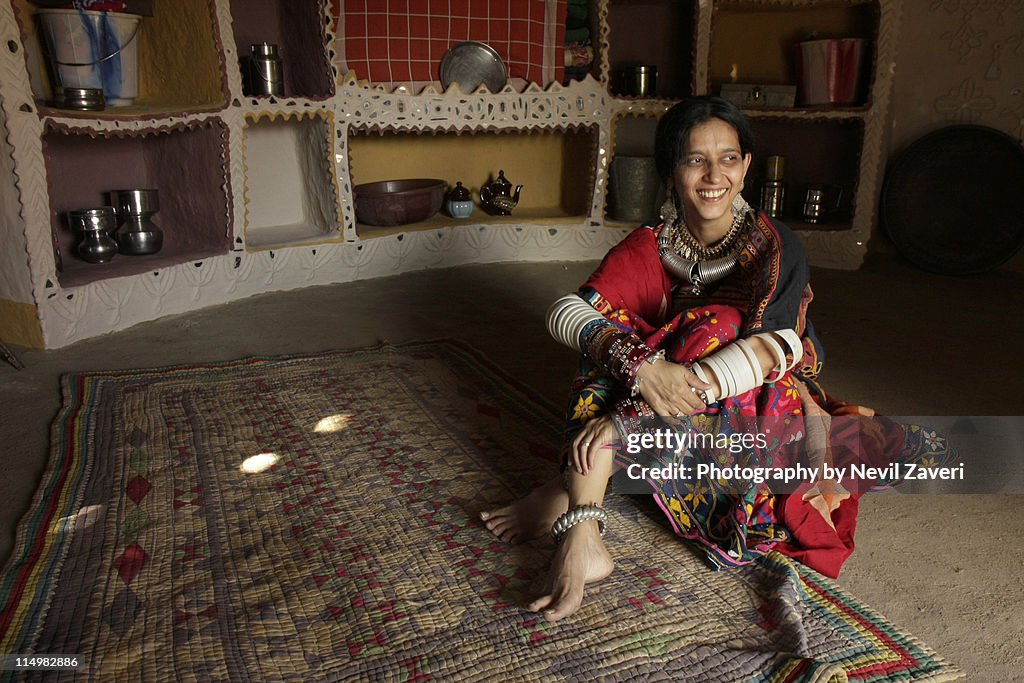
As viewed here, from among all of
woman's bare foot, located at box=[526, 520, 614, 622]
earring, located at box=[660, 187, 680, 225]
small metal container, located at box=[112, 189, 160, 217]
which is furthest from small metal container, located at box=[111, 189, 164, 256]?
woman's bare foot, located at box=[526, 520, 614, 622]

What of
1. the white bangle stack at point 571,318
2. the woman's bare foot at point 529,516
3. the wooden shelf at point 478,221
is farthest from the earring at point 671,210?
the wooden shelf at point 478,221

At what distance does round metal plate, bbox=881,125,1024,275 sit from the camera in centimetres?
353

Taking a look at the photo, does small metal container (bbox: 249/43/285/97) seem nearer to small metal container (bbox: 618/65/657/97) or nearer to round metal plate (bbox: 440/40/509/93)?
round metal plate (bbox: 440/40/509/93)

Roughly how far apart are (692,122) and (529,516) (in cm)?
83

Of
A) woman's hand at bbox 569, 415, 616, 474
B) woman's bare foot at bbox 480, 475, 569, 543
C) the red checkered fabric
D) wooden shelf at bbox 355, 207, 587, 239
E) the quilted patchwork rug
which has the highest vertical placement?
the red checkered fabric

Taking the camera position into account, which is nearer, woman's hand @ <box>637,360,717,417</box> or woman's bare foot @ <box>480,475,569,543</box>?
woman's hand @ <box>637,360,717,417</box>

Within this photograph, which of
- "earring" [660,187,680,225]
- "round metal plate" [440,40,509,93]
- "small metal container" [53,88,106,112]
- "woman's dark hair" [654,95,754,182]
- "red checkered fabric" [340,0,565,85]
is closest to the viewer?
"woman's dark hair" [654,95,754,182]

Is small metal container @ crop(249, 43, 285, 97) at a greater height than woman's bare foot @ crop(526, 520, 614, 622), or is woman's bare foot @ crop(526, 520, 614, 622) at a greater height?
small metal container @ crop(249, 43, 285, 97)

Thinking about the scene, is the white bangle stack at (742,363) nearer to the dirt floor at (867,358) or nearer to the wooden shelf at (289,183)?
the dirt floor at (867,358)

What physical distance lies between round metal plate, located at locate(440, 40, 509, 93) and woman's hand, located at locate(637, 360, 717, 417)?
9.39ft

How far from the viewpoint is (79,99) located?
270 cm

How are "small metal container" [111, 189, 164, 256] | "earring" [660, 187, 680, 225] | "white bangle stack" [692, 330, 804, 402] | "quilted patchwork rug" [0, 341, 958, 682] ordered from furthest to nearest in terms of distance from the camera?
"small metal container" [111, 189, 164, 256] → "earring" [660, 187, 680, 225] → "white bangle stack" [692, 330, 804, 402] → "quilted patchwork rug" [0, 341, 958, 682]

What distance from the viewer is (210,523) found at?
1574mm

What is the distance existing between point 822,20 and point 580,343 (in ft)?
10.6
